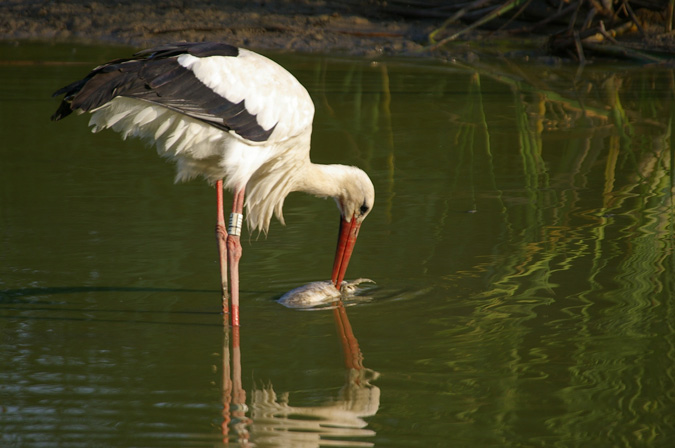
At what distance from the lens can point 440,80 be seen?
1059 cm

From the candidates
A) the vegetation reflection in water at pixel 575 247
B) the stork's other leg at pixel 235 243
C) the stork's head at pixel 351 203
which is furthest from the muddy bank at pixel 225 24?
the stork's other leg at pixel 235 243

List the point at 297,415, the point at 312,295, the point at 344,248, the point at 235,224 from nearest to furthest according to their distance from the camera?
the point at 297,415 < the point at 312,295 < the point at 235,224 < the point at 344,248

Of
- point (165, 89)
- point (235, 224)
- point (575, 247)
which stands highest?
point (165, 89)

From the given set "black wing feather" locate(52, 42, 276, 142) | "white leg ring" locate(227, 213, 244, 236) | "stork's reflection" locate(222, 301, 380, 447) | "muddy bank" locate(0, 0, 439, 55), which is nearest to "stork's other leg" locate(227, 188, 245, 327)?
"white leg ring" locate(227, 213, 244, 236)

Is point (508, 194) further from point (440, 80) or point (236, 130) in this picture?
point (440, 80)

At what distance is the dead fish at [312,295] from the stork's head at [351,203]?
0.35 meters

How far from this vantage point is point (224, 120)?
472 centimetres

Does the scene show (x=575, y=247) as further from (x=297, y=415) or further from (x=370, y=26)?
(x=370, y=26)

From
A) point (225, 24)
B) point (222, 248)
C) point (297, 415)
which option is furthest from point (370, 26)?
point (297, 415)

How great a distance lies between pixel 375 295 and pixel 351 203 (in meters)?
0.66

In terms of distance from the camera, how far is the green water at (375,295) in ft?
11.3

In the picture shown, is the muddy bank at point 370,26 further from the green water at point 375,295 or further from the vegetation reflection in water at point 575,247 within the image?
the green water at point 375,295

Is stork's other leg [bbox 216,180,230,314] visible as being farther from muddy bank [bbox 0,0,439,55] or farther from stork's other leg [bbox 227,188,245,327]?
muddy bank [bbox 0,0,439,55]

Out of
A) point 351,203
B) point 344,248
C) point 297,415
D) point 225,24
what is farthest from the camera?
point 225,24
